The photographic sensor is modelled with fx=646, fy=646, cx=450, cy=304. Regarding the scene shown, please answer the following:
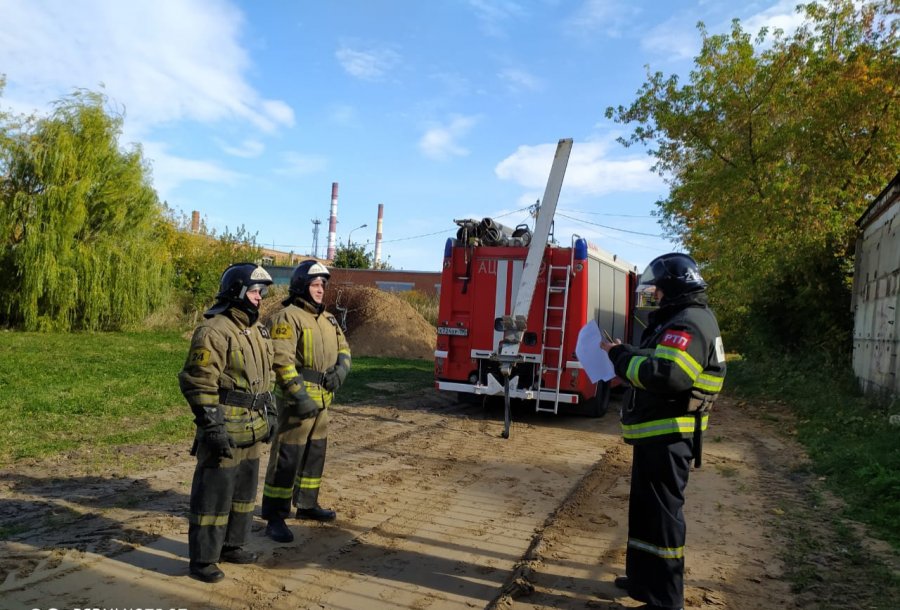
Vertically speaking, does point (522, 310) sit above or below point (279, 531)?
above

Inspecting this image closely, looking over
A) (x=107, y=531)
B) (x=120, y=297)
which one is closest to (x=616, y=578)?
(x=107, y=531)

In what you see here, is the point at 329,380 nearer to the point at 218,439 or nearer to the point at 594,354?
the point at 218,439

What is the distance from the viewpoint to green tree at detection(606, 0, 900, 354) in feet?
54.2

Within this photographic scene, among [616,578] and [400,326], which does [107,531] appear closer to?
[616,578]

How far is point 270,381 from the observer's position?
434 cm

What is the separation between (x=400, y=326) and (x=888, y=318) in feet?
54.4

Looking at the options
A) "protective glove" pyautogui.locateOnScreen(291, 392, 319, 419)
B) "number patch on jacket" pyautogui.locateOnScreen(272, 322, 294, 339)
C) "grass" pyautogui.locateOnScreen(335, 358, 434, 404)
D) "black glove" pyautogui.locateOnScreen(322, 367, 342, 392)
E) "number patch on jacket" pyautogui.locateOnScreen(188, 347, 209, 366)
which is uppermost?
"number patch on jacket" pyautogui.locateOnScreen(272, 322, 294, 339)

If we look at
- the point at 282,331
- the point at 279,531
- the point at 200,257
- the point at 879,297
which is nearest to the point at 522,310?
the point at 282,331

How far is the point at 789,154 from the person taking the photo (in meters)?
18.6

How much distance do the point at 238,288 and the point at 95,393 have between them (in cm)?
748

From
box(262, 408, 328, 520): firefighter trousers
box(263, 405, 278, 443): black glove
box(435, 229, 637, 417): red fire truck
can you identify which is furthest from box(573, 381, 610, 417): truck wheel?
box(263, 405, 278, 443): black glove

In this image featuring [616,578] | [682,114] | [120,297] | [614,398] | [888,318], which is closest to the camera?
[616,578]

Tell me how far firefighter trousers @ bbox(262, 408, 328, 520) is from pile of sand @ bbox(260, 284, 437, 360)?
17.6 m

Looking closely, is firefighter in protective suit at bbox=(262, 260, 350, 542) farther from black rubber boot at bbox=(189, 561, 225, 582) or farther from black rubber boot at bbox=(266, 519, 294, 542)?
black rubber boot at bbox=(189, 561, 225, 582)
